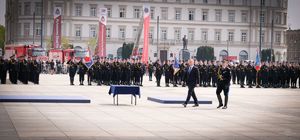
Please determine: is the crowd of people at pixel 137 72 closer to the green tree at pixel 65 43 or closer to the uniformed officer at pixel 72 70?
the uniformed officer at pixel 72 70

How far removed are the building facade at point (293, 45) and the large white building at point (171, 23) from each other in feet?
29.4

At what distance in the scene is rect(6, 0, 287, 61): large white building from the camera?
12450cm

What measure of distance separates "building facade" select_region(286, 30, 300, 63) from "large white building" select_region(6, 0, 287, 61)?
8.95 m

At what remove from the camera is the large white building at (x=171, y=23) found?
12450 centimetres

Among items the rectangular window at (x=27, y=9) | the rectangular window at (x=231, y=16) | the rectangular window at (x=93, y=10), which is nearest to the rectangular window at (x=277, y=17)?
the rectangular window at (x=231, y=16)

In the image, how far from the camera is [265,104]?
27.5m

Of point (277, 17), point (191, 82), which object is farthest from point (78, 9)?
point (191, 82)

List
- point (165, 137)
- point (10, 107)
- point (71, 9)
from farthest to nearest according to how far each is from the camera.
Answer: point (71, 9)
point (10, 107)
point (165, 137)

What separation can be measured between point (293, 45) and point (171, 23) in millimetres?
31835

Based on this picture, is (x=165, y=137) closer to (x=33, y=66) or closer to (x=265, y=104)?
(x=265, y=104)

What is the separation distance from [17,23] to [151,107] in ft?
350

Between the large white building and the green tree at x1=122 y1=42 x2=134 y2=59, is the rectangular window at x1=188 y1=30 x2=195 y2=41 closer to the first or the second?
the large white building

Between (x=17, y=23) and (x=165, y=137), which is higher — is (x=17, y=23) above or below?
above

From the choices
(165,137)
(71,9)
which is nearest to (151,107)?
(165,137)
